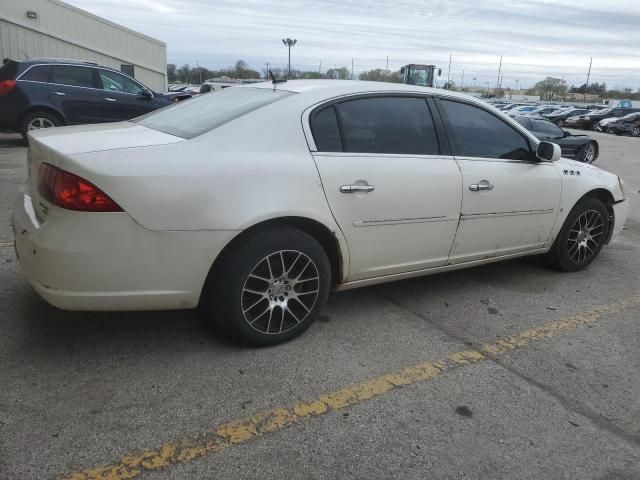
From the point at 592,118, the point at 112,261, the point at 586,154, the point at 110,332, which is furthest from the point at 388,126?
the point at 592,118

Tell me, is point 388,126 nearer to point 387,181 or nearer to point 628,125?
point 387,181

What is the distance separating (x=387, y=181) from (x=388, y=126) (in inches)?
17.1

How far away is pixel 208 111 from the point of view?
11.6 feet

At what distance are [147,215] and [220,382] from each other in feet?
3.08

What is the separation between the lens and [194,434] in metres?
2.43

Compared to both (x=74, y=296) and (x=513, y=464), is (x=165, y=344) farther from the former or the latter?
(x=513, y=464)

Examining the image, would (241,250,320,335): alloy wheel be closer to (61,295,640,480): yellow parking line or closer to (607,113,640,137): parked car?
(61,295,640,480): yellow parking line

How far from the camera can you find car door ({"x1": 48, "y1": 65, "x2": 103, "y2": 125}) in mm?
10133

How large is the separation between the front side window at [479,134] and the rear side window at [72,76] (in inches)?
343

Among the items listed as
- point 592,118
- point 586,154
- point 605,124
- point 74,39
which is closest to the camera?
point 586,154

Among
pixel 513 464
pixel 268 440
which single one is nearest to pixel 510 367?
pixel 513 464

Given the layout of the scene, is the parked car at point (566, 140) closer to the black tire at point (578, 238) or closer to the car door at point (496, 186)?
the black tire at point (578, 238)

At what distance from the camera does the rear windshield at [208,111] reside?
10.6 ft

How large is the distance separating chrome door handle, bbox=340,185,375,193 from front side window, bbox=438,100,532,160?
2.88 feet
